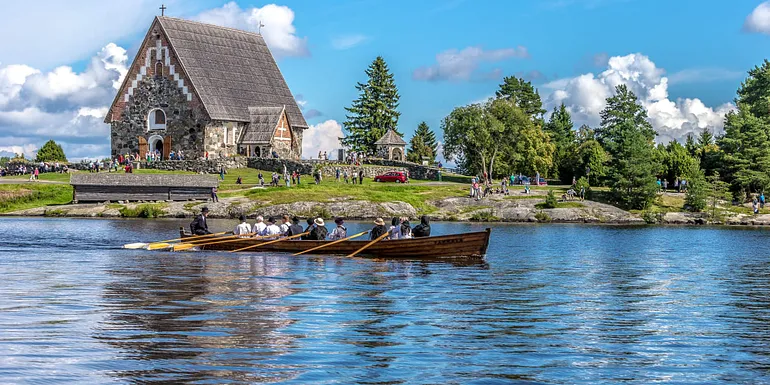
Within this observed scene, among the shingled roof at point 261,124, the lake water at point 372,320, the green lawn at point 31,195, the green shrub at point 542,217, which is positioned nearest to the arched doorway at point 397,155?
the shingled roof at point 261,124

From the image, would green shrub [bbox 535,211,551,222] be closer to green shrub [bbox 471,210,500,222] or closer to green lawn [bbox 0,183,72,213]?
green shrub [bbox 471,210,500,222]

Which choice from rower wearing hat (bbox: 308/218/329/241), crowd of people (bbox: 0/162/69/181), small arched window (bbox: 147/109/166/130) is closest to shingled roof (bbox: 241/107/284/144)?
small arched window (bbox: 147/109/166/130)

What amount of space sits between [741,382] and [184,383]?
9.62 meters

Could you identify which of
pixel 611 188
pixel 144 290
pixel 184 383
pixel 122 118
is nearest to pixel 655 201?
pixel 611 188

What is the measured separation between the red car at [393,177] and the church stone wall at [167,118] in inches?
814

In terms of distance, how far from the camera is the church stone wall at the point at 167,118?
4070 inches

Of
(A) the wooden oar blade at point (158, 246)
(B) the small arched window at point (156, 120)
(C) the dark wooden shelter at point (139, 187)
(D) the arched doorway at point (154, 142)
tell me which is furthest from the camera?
(D) the arched doorway at point (154, 142)

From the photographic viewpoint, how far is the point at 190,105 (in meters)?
103

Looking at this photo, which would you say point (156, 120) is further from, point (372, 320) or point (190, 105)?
point (372, 320)

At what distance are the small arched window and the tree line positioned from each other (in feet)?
103

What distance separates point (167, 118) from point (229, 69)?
32.2 feet

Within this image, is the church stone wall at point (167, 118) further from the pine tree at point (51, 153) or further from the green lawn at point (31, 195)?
the green lawn at point (31, 195)

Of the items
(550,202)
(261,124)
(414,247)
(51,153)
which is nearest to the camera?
(414,247)

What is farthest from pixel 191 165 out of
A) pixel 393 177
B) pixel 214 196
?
pixel 214 196
